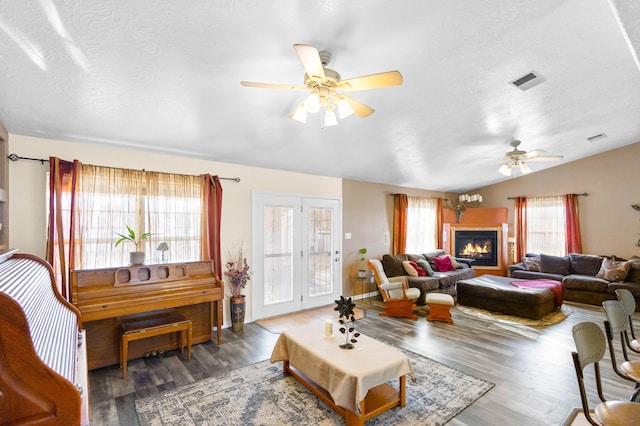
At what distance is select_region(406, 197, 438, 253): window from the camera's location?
7289 mm

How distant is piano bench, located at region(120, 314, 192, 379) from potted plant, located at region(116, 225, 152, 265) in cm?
66

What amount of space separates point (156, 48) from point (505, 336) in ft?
16.2

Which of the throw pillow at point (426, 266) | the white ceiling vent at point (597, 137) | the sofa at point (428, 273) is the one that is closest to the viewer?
the white ceiling vent at point (597, 137)

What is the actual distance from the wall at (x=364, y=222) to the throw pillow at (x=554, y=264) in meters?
3.26

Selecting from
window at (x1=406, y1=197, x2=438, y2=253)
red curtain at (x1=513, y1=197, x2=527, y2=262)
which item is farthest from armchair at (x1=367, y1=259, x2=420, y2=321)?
red curtain at (x1=513, y1=197, x2=527, y2=262)

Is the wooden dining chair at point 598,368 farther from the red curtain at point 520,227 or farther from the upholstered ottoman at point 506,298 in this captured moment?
the red curtain at point 520,227

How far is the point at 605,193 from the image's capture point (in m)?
6.36

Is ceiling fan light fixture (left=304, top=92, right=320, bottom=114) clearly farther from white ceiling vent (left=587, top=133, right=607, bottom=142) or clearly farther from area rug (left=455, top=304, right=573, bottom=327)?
white ceiling vent (left=587, top=133, right=607, bottom=142)

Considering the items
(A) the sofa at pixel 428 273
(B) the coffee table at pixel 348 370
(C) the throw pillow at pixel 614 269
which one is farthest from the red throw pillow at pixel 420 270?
(B) the coffee table at pixel 348 370

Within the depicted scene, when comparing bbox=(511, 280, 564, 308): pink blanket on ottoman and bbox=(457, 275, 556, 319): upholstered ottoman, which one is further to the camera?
bbox=(511, 280, 564, 308): pink blanket on ottoman

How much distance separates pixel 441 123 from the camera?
12.8 ft

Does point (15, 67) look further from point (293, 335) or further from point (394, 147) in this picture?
point (394, 147)

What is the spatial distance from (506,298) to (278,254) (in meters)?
3.76

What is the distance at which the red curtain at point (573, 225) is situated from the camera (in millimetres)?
6640
